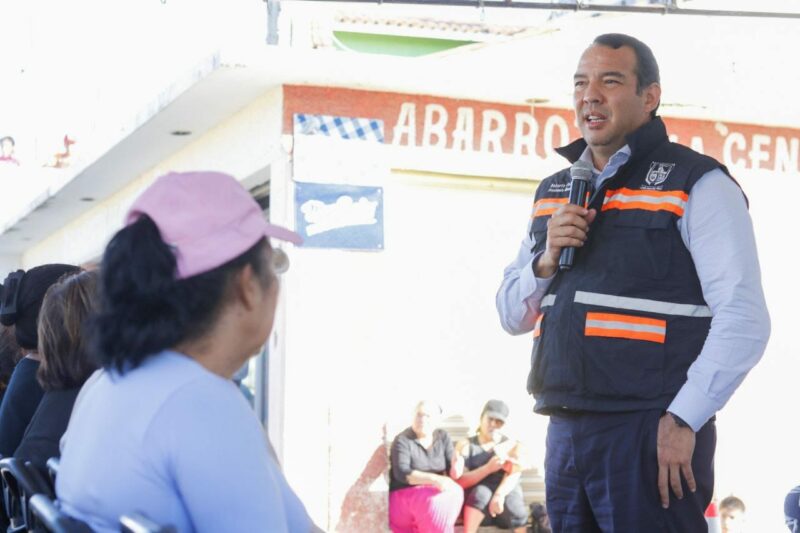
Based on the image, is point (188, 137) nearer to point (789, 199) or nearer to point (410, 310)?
point (410, 310)

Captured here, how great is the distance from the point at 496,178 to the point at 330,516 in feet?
10.1

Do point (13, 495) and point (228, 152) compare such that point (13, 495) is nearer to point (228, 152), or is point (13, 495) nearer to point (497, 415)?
point (497, 415)

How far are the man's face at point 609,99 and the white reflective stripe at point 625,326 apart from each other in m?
0.55

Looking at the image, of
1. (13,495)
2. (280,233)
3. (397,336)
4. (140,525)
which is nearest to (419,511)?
(397,336)

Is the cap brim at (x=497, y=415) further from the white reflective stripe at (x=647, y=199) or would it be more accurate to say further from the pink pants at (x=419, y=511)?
the white reflective stripe at (x=647, y=199)

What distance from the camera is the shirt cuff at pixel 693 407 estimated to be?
3.37 metres

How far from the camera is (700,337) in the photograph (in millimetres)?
3527

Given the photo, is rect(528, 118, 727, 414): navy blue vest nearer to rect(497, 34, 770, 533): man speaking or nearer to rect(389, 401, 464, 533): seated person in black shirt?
rect(497, 34, 770, 533): man speaking

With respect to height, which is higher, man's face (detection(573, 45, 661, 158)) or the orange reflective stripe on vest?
man's face (detection(573, 45, 661, 158))

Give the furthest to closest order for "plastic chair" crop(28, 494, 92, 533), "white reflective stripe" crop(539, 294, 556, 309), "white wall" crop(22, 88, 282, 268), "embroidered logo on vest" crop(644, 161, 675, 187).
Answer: "white wall" crop(22, 88, 282, 268)
"white reflective stripe" crop(539, 294, 556, 309)
"embroidered logo on vest" crop(644, 161, 675, 187)
"plastic chair" crop(28, 494, 92, 533)

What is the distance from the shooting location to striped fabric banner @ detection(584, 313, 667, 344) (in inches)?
138

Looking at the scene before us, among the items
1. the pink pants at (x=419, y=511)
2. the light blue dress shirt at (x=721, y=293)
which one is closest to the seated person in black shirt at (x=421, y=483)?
the pink pants at (x=419, y=511)

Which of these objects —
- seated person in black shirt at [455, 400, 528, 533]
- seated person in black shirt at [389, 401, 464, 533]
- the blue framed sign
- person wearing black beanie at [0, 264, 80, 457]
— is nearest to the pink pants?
seated person in black shirt at [389, 401, 464, 533]

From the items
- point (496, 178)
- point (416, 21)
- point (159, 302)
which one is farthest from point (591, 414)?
point (416, 21)
